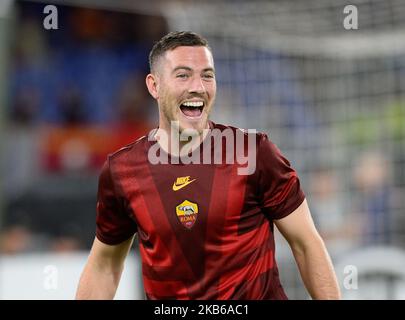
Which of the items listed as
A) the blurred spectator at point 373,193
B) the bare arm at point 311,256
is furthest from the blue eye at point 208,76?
the blurred spectator at point 373,193

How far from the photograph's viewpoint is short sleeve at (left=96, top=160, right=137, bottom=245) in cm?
407

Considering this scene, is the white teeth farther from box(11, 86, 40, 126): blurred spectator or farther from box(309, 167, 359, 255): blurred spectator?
box(11, 86, 40, 126): blurred spectator

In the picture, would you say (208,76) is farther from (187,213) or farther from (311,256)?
(311,256)

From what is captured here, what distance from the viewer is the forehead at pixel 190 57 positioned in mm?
3916

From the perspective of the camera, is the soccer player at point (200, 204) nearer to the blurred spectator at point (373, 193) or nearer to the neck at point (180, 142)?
the neck at point (180, 142)

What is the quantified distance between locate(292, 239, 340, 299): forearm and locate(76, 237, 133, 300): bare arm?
87 centimetres

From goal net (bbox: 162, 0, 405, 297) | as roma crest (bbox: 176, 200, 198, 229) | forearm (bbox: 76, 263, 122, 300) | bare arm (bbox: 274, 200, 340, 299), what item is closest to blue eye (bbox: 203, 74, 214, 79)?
as roma crest (bbox: 176, 200, 198, 229)

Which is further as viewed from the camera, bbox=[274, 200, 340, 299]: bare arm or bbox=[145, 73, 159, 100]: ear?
bbox=[145, 73, 159, 100]: ear

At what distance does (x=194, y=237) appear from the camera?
12.6 ft

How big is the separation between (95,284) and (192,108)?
3.00 ft

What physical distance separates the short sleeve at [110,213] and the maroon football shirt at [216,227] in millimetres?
112

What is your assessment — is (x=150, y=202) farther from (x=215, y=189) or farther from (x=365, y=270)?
(x=365, y=270)

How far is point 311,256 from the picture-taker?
3.76m
